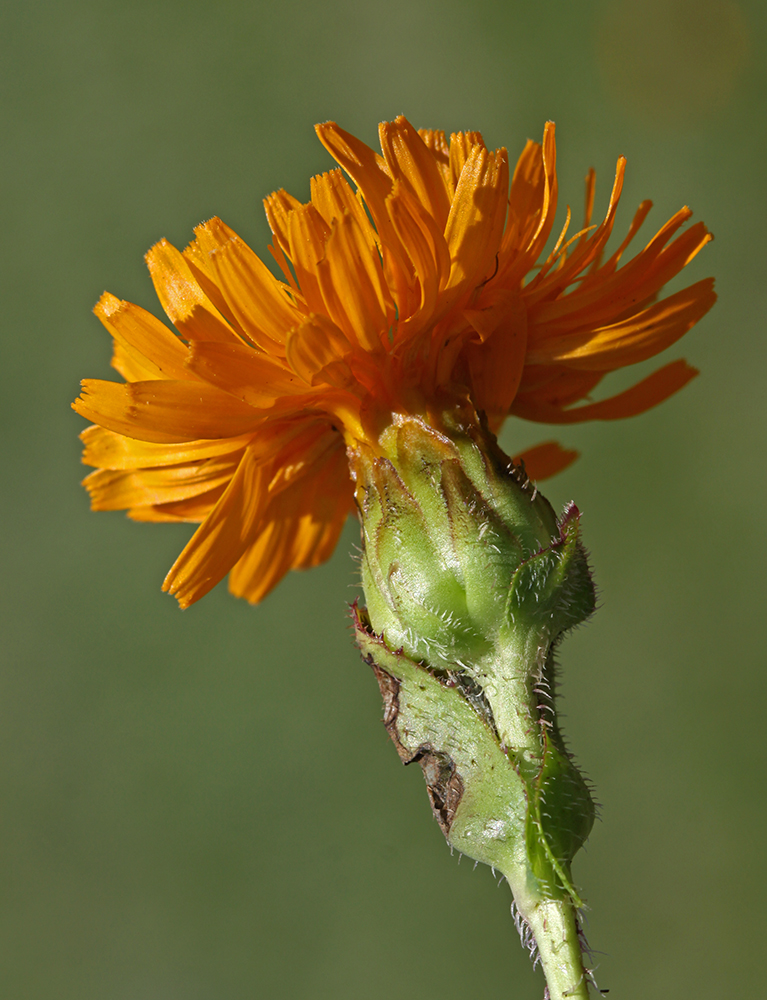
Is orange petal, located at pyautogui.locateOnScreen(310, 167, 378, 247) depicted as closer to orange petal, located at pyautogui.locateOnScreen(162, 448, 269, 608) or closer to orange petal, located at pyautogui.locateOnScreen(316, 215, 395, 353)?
orange petal, located at pyautogui.locateOnScreen(316, 215, 395, 353)

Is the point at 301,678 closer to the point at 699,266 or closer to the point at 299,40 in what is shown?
the point at 699,266

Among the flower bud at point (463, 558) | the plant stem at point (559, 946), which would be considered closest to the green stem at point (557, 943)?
the plant stem at point (559, 946)

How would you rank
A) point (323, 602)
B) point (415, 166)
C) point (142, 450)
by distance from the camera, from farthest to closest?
point (323, 602) < point (142, 450) < point (415, 166)

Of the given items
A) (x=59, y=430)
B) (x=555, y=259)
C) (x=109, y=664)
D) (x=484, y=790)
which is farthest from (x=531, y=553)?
(x=59, y=430)

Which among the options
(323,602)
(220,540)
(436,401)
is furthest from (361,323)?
(323,602)

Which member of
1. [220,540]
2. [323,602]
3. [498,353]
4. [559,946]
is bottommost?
[559,946]

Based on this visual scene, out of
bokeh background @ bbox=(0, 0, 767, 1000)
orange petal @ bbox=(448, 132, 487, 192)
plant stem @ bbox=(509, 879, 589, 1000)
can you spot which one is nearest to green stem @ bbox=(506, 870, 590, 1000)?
plant stem @ bbox=(509, 879, 589, 1000)

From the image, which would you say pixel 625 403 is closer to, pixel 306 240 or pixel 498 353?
pixel 498 353
